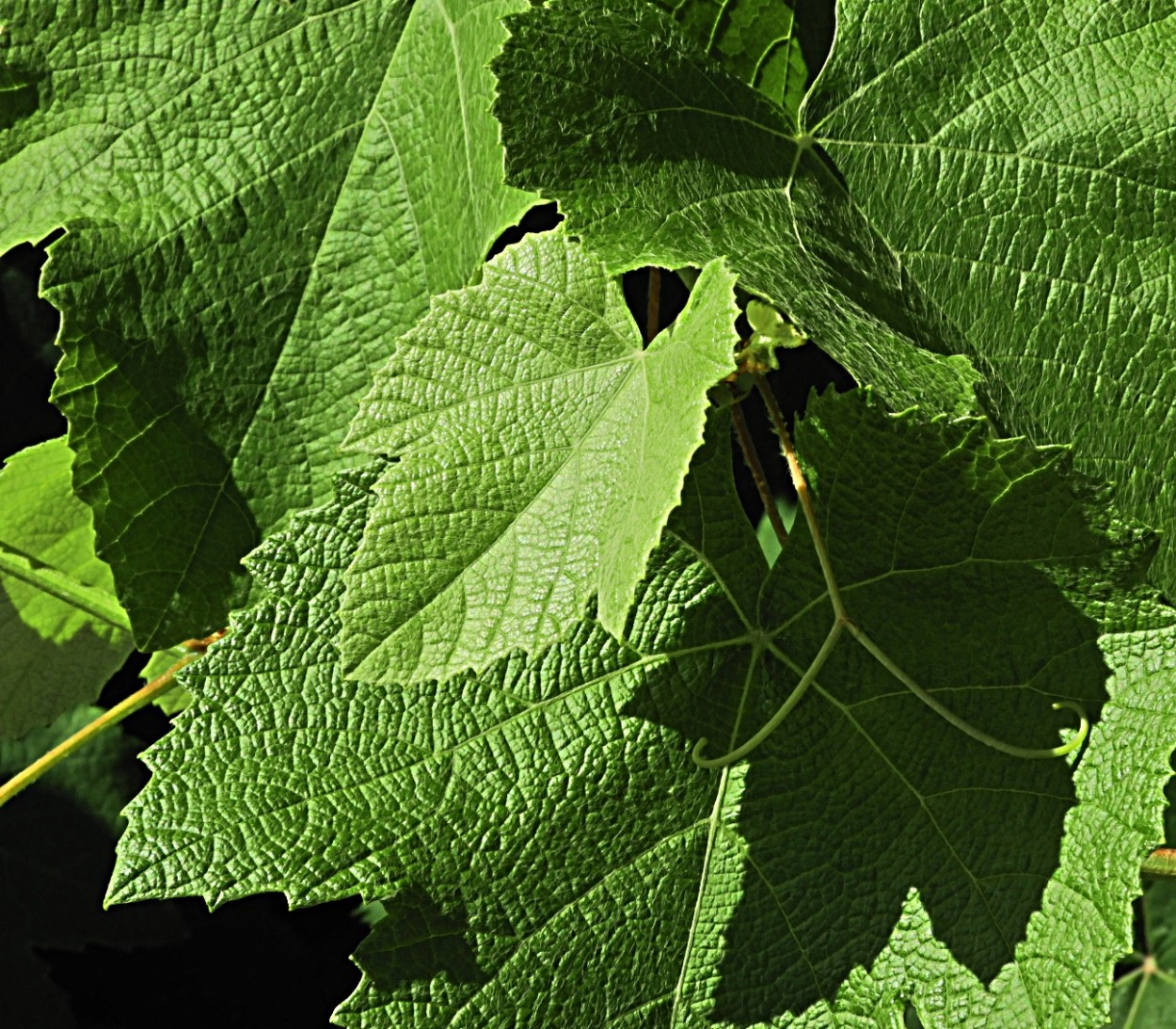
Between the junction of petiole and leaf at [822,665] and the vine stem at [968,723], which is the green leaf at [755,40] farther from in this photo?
the vine stem at [968,723]

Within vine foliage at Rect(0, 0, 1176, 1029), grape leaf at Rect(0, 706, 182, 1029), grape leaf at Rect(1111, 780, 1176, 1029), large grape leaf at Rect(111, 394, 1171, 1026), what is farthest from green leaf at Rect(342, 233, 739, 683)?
grape leaf at Rect(1111, 780, 1176, 1029)

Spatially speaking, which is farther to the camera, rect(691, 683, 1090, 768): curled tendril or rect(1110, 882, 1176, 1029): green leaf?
rect(1110, 882, 1176, 1029): green leaf

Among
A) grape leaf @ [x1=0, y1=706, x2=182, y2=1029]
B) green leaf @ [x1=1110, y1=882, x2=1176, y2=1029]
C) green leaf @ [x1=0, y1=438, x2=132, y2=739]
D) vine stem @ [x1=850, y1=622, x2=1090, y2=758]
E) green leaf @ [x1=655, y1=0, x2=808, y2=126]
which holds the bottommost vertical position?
green leaf @ [x1=1110, y1=882, x2=1176, y2=1029]

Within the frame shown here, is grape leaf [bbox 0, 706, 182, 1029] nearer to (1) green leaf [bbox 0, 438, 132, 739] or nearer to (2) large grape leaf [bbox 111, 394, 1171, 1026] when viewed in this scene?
(1) green leaf [bbox 0, 438, 132, 739]

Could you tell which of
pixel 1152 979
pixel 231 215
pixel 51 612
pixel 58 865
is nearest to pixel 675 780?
pixel 231 215

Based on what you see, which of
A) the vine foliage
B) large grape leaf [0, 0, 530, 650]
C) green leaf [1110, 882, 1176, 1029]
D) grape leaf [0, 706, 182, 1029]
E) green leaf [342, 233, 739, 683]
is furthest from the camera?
green leaf [1110, 882, 1176, 1029]

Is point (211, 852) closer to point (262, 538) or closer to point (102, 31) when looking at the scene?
point (262, 538)
